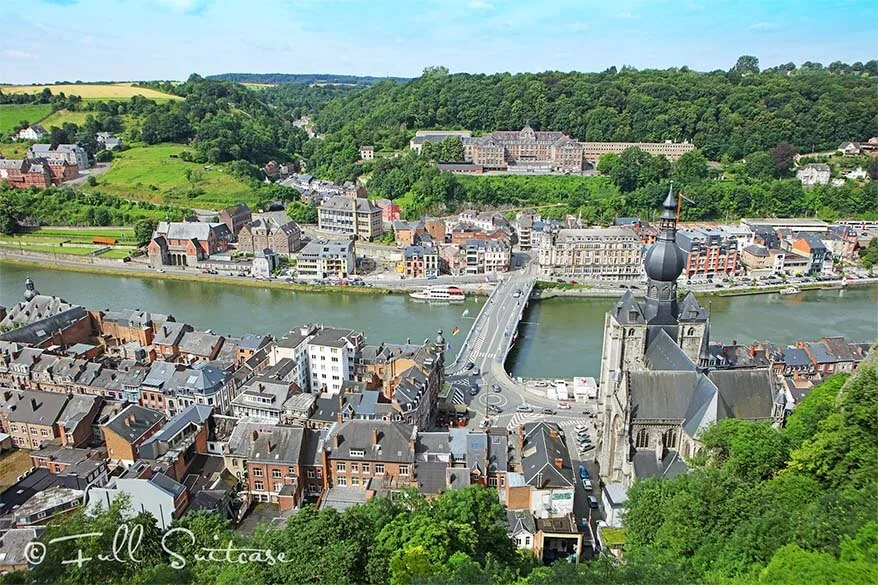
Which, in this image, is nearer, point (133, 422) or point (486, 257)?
point (133, 422)

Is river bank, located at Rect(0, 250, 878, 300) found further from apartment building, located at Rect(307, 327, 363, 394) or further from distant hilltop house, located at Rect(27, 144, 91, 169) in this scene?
distant hilltop house, located at Rect(27, 144, 91, 169)

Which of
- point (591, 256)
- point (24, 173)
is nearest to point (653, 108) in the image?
point (591, 256)

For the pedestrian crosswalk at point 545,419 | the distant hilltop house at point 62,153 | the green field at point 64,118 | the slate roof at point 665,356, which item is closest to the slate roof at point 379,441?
the pedestrian crosswalk at point 545,419

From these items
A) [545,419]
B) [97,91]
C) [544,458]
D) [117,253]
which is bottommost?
[545,419]

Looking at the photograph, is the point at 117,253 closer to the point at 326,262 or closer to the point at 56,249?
the point at 56,249

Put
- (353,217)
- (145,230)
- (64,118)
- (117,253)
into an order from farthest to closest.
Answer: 1. (64,118)
2. (353,217)
3. (145,230)
4. (117,253)

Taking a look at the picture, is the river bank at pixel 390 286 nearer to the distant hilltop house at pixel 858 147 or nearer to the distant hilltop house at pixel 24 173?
the distant hilltop house at pixel 24 173
